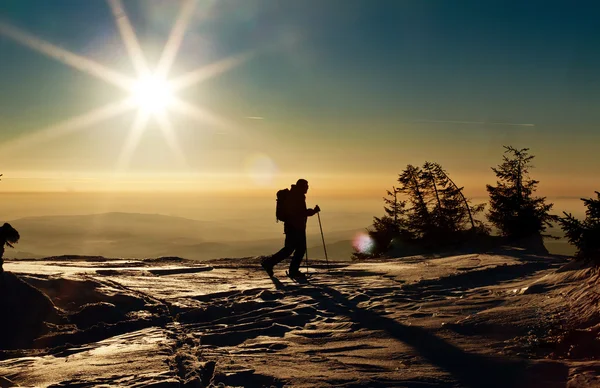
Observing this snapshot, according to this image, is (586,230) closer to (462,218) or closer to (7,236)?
(7,236)

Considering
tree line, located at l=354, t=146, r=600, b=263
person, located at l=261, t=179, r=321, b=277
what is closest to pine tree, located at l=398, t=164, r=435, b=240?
tree line, located at l=354, t=146, r=600, b=263

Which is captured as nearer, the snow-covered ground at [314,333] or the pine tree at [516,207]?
the snow-covered ground at [314,333]

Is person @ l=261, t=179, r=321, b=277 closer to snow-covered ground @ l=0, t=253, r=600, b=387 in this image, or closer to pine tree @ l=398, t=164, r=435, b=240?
snow-covered ground @ l=0, t=253, r=600, b=387

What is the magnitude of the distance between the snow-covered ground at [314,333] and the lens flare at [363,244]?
25.2 metres

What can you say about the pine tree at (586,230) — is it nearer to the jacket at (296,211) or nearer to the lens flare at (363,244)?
the jacket at (296,211)

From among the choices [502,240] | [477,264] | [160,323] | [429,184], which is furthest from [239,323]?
[429,184]

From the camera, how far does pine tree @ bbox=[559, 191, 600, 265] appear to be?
5227 mm

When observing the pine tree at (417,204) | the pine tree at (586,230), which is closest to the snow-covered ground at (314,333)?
the pine tree at (586,230)

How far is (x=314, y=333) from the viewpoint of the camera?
22.2ft

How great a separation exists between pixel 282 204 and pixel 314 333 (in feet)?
21.7

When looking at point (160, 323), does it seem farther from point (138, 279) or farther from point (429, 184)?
point (429, 184)

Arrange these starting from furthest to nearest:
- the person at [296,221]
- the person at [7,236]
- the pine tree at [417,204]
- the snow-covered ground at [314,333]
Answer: the pine tree at [417,204] → the person at [296,221] → the person at [7,236] → the snow-covered ground at [314,333]

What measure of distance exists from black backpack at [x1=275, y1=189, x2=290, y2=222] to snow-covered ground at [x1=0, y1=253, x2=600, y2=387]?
105 inches

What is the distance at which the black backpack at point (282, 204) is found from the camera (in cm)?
1292
